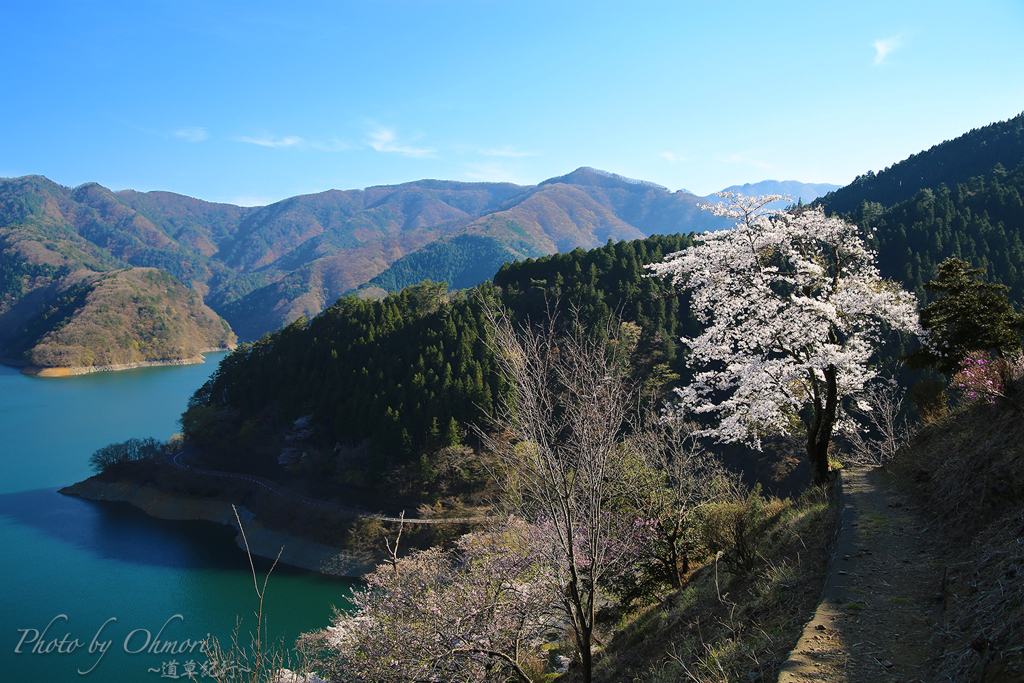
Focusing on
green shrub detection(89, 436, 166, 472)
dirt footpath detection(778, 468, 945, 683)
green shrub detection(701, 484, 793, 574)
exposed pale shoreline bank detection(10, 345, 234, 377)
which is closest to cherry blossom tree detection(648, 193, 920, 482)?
green shrub detection(701, 484, 793, 574)

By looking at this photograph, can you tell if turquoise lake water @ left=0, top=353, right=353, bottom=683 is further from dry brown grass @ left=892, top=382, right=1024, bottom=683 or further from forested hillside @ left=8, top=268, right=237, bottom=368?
forested hillside @ left=8, top=268, right=237, bottom=368

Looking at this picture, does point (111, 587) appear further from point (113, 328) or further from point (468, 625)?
point (113, 328)

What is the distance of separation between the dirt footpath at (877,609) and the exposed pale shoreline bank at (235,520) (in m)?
29.8

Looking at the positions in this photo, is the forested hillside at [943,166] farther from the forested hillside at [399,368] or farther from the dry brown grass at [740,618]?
the dry brown grass at [740,618]

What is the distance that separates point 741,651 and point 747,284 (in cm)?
554

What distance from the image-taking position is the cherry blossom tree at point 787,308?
791 centimetres

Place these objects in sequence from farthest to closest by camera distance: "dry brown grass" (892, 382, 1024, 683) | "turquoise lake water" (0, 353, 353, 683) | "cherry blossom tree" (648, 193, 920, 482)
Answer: "turquoise lake water" (0, 353, 353, 683)
"cherry blossom tree" (648, 193, 920, 482)
"dry brown grass" (892, 382, 1024, 683)

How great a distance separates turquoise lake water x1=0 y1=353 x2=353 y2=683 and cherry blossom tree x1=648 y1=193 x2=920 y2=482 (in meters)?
22.1

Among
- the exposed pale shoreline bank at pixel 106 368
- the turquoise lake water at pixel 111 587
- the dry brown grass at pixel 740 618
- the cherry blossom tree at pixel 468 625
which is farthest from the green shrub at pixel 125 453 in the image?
the exposed pale shoreline bank at pixel 106 368

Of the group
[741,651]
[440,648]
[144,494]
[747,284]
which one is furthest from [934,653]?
[144,494]

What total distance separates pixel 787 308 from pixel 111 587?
36375 mm

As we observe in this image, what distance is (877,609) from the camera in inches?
165

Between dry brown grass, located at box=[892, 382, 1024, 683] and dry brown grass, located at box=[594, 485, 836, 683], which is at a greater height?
dry brown grass, located at box=[892, 382, 1024, 683]

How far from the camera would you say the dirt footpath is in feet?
11.6
